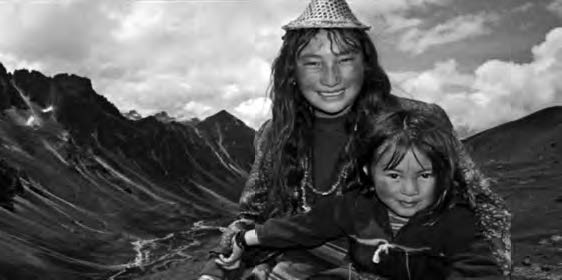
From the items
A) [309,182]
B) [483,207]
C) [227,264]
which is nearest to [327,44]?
[309,182]

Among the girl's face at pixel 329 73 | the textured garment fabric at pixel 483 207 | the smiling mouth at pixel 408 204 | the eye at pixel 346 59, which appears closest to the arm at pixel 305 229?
the textured garment fabric at pixel 483 207

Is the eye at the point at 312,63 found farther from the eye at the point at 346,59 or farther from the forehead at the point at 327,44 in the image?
the eye at the point at 346,59

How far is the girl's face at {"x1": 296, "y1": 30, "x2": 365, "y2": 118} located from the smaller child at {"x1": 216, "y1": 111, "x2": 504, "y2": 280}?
1411mm

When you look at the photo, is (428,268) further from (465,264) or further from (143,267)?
(143,267)

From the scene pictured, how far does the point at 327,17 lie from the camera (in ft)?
25.5

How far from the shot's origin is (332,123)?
824 centimetres

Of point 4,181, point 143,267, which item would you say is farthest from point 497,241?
point 4,181

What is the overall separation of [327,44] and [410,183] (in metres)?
2.59

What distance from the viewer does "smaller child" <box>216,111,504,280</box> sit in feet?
19.0

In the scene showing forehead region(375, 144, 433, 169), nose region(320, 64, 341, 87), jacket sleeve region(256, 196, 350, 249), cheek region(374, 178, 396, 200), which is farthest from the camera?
nose region(320, 64, 341, 87)

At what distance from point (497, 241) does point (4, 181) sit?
207 metres

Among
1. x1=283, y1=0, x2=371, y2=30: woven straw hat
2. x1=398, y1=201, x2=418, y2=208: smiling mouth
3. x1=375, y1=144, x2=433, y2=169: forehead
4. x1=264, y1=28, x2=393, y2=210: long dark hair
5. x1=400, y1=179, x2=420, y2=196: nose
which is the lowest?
x1=398, y1=201, x2=418, y2=208: smiling mouth

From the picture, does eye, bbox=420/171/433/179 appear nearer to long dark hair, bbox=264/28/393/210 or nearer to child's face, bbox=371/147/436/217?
child's face, bbox=371/147/436/217

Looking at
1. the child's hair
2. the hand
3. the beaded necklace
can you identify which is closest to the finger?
the hand
